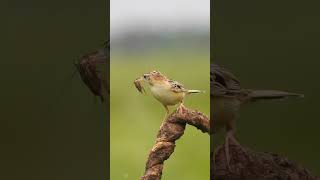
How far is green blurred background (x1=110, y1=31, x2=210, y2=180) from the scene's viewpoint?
9.16 ft

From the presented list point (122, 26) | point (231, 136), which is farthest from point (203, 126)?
point (122, 26)

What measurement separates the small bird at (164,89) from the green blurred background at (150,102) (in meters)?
0.03

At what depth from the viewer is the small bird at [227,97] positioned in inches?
109

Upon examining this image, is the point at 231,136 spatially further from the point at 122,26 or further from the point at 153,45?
the point at 122,26

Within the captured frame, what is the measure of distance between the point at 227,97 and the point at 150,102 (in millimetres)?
442

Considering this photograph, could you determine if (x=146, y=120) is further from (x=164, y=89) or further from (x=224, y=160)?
(x=224, y=160)

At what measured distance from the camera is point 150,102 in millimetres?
2867

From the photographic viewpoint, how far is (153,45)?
9.27ft
